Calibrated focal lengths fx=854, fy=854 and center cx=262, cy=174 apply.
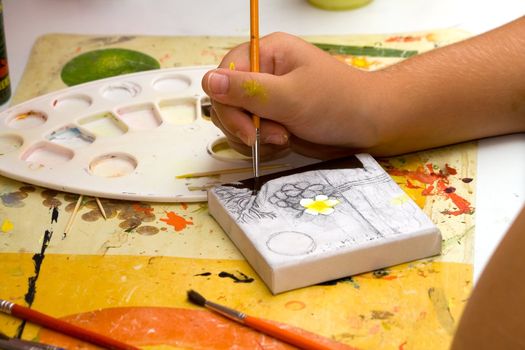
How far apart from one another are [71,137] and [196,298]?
1.20 ft

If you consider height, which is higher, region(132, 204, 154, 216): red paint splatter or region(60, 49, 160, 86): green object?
region(60, 49, 160, 86): green object

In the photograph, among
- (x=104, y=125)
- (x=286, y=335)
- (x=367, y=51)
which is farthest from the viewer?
(x=367, y=51)

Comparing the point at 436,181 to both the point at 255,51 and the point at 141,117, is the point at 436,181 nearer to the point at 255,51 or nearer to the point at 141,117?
the point at 255,51

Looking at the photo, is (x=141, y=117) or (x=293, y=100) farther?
(x=141, y=117)

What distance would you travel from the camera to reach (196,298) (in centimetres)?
80

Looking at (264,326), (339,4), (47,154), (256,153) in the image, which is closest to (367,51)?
(339,4)

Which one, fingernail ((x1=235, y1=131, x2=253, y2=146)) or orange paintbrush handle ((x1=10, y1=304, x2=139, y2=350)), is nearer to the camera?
orange paintbrush handle ((x1=10, y1=304, x2=139, y2=350))

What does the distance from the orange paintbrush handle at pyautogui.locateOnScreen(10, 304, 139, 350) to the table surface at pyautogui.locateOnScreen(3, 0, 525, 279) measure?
533 mm

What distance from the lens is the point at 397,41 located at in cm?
127

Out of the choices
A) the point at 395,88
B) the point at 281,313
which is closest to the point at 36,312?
the point at 281,313

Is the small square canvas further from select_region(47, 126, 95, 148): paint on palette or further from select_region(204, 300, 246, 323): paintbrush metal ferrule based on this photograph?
select_region(47, 126, 95, 148): paint on palette

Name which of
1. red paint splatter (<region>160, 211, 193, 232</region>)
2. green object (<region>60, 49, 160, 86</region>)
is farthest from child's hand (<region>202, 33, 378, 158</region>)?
green object (<region>60, 49, 160, 86</region>)

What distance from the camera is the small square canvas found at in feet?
2.67

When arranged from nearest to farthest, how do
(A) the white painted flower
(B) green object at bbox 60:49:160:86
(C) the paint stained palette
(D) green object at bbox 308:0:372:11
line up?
(A) the white painted flower → (C) the paint stained palette → (B) green object at bbox 60:49:160:86 → (D) green object at bbox 308:0:372:11
